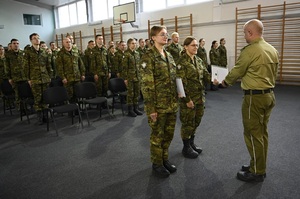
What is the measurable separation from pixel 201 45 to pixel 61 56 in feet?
14.4

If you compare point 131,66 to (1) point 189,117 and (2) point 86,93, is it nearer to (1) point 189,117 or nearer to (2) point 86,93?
(2) point 86,93

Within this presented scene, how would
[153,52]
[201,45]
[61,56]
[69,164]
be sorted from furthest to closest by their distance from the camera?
[201,45] → [61,56] → [69,164] → [153,52]

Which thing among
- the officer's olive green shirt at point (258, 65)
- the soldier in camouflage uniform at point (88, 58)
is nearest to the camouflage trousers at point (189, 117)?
the officer's olive green shirt at point (258, 65)

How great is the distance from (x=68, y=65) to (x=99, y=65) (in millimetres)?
1012

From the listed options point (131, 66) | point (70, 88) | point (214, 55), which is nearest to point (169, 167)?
point (131, 66)

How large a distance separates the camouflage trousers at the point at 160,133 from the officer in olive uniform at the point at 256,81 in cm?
72

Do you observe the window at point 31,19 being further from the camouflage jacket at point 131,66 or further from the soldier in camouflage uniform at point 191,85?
the soldier in camouflage uniform at point 191,85

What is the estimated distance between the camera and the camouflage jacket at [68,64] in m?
4.88

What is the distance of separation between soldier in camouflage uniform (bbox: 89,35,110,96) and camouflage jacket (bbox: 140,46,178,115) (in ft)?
12.0

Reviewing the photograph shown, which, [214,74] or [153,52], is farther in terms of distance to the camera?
[214,74]

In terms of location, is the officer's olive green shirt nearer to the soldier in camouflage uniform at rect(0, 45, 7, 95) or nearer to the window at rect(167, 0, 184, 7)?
the soldier in camouflage uniform at rect(0, 45, 7, 95)

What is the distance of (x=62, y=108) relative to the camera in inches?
162

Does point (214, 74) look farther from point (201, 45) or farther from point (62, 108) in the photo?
point (201, 45)

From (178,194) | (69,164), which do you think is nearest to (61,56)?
(69,164)
